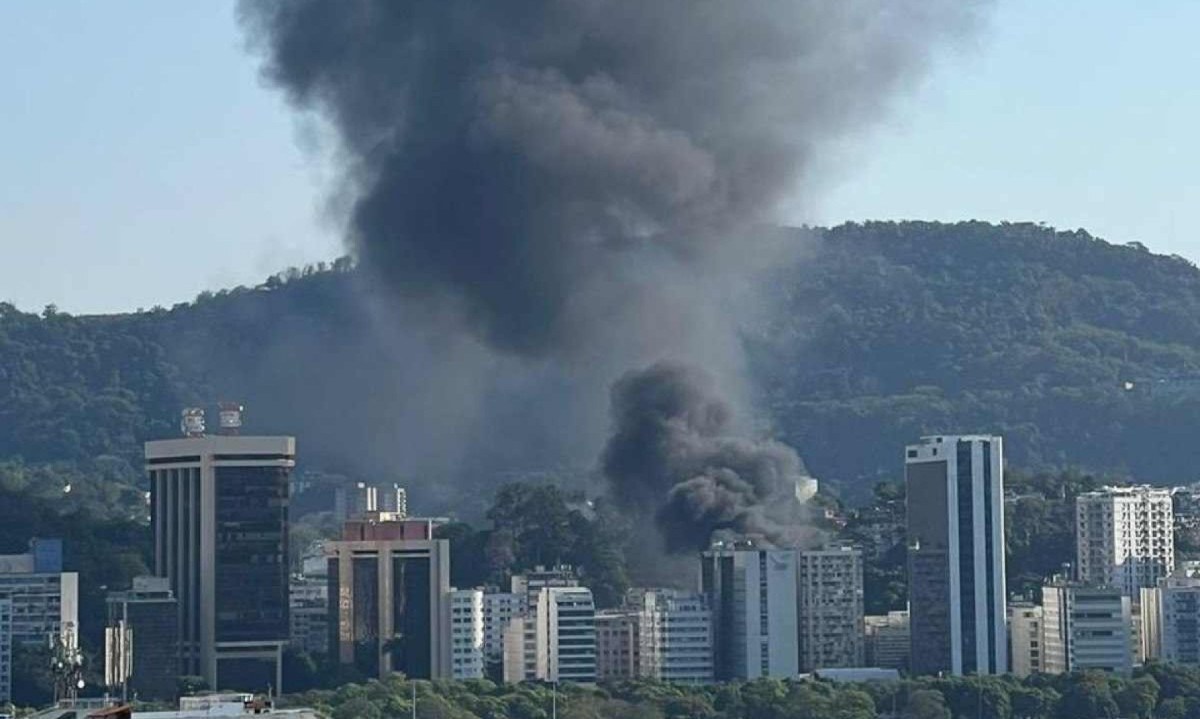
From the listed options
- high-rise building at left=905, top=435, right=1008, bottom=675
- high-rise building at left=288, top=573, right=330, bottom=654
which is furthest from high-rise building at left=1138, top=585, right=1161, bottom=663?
high-rise building at left=288, top=573, right=330, bottom=654

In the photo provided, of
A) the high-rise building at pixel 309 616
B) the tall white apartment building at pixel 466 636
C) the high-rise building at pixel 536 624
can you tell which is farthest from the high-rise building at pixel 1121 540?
the high-rise building at pixel 309 616

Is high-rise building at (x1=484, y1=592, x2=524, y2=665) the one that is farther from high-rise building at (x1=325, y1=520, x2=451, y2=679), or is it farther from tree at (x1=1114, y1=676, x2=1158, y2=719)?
tree at (x1=1114, y1=676, x2=1158, y2=719)

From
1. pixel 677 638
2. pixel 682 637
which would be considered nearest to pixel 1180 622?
pixel 682 637

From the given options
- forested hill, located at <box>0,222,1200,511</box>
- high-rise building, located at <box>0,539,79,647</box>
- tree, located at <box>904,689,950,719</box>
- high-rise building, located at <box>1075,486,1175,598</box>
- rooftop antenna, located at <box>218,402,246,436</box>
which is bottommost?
tree, located at <box>904,689,950,719</box>

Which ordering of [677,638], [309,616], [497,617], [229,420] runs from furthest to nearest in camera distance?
[229,420], [309,616], [497,617], [677,638]

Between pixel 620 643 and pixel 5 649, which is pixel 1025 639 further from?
pixel 5 649

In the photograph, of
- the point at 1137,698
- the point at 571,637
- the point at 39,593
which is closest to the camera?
the point at 1137,698

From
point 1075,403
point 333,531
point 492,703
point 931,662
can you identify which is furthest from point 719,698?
point 1075,403
